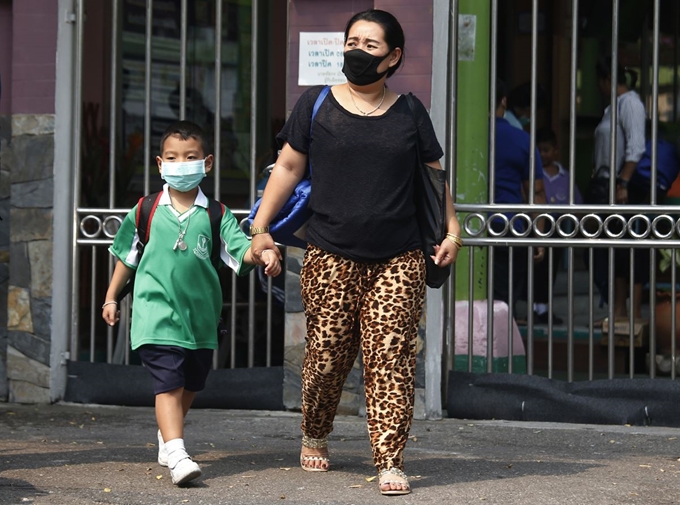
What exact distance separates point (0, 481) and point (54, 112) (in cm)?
284

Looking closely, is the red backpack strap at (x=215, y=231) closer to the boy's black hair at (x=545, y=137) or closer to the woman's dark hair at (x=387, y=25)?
the woman's dark hair at (x=387, y=25)

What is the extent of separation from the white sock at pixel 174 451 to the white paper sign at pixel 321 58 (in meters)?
2.58

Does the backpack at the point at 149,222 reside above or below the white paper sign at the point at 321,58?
below

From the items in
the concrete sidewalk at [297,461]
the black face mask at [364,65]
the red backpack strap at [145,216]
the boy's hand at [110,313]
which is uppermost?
the black face mask at [364,65]

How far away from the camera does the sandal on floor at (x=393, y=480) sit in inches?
199

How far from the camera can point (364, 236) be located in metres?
5.20

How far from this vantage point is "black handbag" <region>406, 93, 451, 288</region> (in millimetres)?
5305

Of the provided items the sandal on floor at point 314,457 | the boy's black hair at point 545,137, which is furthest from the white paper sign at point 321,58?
the boy's black hair at point 545,137

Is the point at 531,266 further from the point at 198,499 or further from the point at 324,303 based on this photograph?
the point at 198,499

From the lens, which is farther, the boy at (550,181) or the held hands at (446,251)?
the boy at (550,181)

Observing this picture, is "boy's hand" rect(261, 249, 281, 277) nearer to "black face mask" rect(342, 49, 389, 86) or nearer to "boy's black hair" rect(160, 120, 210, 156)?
"boy's black hair" rect(160, 120, 210, 156)

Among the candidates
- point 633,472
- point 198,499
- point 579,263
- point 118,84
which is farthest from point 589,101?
point 198,499

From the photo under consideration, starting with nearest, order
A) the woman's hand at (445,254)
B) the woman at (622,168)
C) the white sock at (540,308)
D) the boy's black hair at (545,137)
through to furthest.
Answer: the woman's hand at (445,254) → the woman at (622,168) → the boy's black hair at (545,137) → the white sock at (540,308)

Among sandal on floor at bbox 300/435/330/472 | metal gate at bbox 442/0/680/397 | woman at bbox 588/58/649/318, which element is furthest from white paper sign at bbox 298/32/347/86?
sandal on floor at bbox 300/435/330/472
